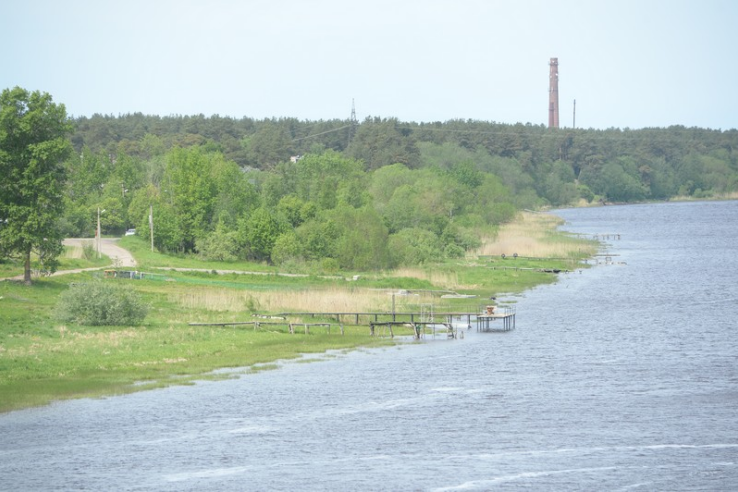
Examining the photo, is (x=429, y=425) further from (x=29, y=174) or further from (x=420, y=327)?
(x=29, y=174)

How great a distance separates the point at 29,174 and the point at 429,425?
4596 centimetres

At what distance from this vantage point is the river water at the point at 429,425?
35188mm

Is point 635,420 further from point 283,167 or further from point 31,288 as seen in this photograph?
point 283,167

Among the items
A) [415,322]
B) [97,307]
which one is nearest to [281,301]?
[415,322]

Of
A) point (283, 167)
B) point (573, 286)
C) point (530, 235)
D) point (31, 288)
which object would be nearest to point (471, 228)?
point (530, 235)

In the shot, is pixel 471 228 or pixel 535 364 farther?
pixel 471 228

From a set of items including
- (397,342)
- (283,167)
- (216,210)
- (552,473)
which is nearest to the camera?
(552,473)

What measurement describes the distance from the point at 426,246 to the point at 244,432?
73.8 m

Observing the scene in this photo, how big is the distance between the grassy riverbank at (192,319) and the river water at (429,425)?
9.63 ft

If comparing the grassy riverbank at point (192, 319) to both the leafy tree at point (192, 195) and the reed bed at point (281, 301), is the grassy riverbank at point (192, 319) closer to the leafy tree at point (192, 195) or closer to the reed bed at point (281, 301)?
the reed bed at point (281, 301)

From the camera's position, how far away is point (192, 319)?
6594 cm

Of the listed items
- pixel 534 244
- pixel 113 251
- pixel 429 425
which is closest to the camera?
pixel 429 425

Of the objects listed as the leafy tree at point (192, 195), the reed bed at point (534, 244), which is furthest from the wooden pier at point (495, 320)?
the leafy tree at point (192, 195)

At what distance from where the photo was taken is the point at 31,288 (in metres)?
74.4
